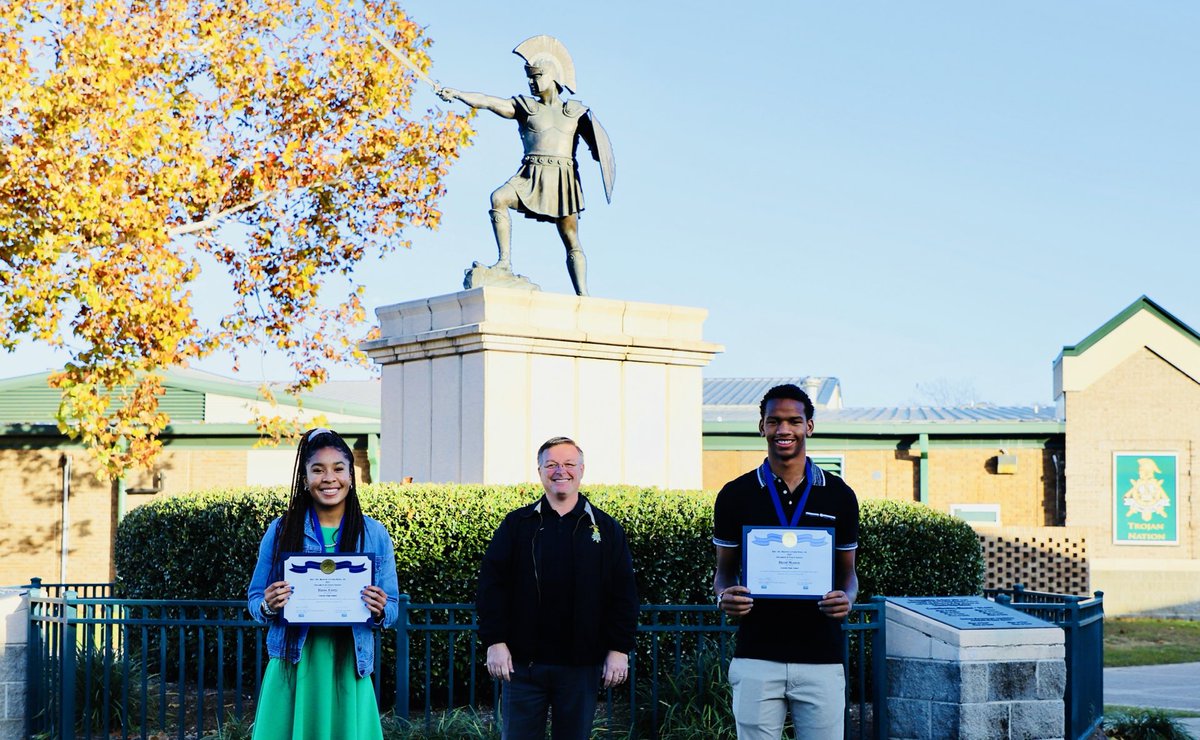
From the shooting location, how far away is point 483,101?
11.2 m

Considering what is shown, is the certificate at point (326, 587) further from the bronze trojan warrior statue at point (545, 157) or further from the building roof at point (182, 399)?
the building roof at point (182, 399)

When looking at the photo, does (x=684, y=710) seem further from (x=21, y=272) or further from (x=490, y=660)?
(x=21, y=272)

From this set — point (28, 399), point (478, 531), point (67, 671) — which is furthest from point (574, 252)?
point (28, 399)

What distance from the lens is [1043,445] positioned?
23.5 metres

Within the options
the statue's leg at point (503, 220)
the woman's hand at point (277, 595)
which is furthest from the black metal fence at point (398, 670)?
the statue's leg at point (503, 220)

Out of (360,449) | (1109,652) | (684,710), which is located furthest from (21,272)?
(1109,652)

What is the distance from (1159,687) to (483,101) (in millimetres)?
8739

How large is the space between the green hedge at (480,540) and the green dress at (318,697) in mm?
3589

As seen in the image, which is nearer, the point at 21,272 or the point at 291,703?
the point at 291,703

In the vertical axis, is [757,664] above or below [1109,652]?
above

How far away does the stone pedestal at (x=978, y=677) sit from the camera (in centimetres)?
732

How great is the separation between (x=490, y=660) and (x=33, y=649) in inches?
169

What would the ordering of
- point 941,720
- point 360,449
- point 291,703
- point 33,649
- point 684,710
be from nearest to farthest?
point 291,703 → point 941,720 → point 684,710 → point 33,649 → point 360,449

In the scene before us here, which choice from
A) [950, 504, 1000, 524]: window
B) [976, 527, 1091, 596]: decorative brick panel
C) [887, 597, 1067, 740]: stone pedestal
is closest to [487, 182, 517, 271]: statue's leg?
[887, 597, 1067, 740]: stone pedestal
